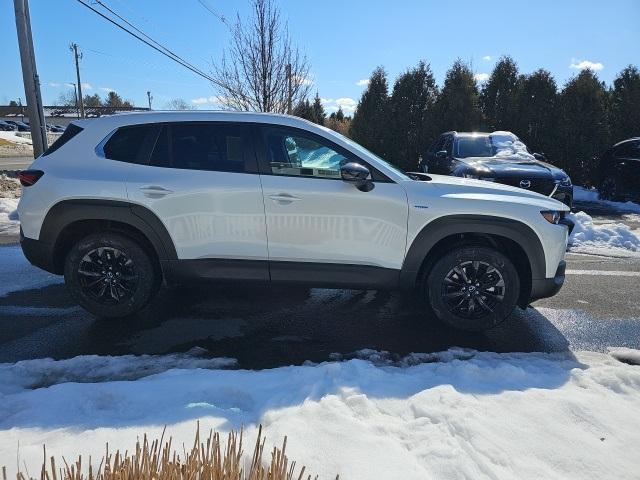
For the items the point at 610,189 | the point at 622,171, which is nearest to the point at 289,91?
the point at 622,171

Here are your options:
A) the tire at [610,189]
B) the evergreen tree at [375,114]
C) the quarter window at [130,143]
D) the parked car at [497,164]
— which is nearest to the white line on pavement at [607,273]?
the parked car at [497,164]

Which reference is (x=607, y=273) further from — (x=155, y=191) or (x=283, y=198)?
(x=155, y=191)

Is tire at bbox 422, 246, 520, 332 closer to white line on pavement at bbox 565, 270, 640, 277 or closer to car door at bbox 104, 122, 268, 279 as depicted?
car door at bbox 104, 122, 268, 279

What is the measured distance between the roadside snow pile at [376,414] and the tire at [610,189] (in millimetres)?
10826

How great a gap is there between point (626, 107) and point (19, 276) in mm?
16681

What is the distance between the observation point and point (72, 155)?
398 centimetres

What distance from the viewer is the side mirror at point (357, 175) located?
3629mm

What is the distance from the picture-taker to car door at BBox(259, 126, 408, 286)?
380 centimetres

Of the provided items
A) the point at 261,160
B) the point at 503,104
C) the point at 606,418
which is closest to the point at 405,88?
the point at 503,104

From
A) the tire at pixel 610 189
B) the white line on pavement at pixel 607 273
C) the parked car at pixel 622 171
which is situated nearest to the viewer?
the white line on pavement at pixel 607 273

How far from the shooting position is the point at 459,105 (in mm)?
15219

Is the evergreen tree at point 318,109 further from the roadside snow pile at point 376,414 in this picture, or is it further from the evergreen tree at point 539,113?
the roadside snow pile at point 376,414

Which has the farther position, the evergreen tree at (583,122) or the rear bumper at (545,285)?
the evergreen tree at (583,122)

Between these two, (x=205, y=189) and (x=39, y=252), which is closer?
(x=205, y=189)
